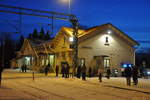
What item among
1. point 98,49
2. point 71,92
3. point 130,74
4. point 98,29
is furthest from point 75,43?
point 71,92

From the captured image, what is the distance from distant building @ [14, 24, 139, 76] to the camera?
3697cm

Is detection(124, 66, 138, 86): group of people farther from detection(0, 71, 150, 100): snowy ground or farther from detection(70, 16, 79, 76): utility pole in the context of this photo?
detection(70, 16, 79, 76): utility pole

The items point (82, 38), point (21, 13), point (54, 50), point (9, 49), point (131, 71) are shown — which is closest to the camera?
point (131, 71)

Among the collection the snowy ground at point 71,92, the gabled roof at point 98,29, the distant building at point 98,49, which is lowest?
the snowy ground at point 71,92

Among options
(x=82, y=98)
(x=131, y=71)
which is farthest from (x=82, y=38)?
(x=82, y=98)

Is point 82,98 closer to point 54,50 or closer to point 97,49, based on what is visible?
point 97,49

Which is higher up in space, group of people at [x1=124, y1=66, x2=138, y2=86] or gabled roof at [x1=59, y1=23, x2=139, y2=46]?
gabled roof at [x1=59, y1=23, x2=139, y2=46]

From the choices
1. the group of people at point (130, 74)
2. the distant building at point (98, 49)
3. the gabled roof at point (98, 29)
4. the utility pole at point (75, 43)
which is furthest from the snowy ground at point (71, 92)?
the gabled roof at point (98, 29)

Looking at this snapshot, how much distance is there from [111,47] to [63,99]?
1031 inches

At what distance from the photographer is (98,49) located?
38188mm

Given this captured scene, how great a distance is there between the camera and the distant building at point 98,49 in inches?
1455

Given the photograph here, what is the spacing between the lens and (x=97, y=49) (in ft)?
125

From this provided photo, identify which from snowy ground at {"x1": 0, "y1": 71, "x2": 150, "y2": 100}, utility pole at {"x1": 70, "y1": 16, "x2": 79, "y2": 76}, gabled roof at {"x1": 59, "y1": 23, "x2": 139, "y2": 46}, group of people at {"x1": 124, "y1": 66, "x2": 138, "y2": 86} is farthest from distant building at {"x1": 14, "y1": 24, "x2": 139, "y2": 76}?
snowy ground at {"x1": 0, "y1": 71, "x2": 150, "y2": 100}

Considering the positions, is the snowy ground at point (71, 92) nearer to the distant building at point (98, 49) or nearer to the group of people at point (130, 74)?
the group of people at point (130, 74)
